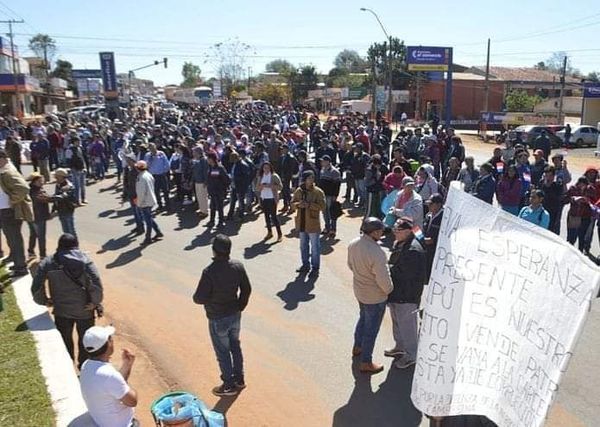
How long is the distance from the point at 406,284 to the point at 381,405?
4.27 ft

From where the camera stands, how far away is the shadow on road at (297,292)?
839 cm

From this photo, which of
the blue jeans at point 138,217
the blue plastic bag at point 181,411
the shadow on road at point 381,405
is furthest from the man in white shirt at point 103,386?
the blue jeans at point 138,217

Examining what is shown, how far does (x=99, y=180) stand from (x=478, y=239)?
1862cm

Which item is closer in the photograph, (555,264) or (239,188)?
(555,264)

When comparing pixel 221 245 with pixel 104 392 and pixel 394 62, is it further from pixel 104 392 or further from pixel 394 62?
pixel 394 62

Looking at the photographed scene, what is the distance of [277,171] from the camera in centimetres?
1514

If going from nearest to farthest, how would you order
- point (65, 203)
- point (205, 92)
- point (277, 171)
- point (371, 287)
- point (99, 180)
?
point (371, 287), point (65, 203), point (277, 171), point (99, 180), point (205, 92)

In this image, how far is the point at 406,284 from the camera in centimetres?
608

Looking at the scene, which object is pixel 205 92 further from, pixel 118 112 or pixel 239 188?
pixel 239 188

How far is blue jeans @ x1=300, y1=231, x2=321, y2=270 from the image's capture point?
9477 millimetres

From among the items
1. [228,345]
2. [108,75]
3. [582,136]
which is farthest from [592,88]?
[228,345]

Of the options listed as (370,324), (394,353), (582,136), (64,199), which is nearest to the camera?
(370,324)

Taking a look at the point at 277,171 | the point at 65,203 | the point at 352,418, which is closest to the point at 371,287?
the point at 352,418

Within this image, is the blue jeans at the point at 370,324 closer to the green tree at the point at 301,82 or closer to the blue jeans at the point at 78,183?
the blue jeans at the point at 78,183
